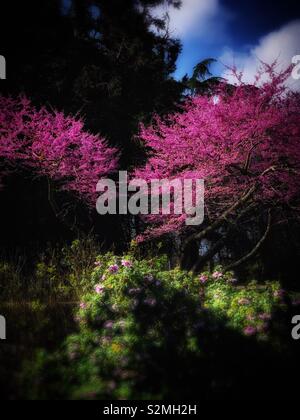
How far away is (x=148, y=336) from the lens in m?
4.07

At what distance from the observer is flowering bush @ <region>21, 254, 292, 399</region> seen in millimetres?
3332

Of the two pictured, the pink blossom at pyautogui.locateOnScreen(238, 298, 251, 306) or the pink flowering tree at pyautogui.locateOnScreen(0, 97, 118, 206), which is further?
the pink flowering tree at pyautogui.locateOnScreen(0, 97, 118, 206)

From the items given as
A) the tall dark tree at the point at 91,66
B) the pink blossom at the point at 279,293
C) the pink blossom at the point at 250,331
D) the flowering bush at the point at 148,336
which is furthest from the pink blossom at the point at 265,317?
the tall dark tree at the point at 91,66

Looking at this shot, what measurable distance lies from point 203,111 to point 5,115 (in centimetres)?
510

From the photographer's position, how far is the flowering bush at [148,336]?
3.33m

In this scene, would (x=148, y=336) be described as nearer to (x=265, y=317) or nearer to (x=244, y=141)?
(x=265, y=317)

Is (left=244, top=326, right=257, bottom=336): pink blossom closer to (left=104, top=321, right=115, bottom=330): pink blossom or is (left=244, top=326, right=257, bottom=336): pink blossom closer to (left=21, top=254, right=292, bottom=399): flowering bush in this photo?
(left=21, top=254, right=292, bottom=399): flowering bush

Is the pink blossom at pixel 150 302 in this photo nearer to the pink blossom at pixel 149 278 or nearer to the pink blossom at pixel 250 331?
the pink blossom at pixel 149 278

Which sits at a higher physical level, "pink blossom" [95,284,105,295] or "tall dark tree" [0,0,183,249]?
"tall dark tree" [0,0,183,249]

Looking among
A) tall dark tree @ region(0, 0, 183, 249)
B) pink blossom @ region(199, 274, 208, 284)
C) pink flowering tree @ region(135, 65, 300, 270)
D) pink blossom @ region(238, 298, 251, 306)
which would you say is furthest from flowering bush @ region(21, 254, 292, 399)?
tall dark tree @ region(0, 0, 183, 249)

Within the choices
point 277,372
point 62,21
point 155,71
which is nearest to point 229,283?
point 277,372

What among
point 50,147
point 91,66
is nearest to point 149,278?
point 50,147

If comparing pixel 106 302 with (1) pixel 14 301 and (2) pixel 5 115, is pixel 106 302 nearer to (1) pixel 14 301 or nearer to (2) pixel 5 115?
(1) pixel 14 301
